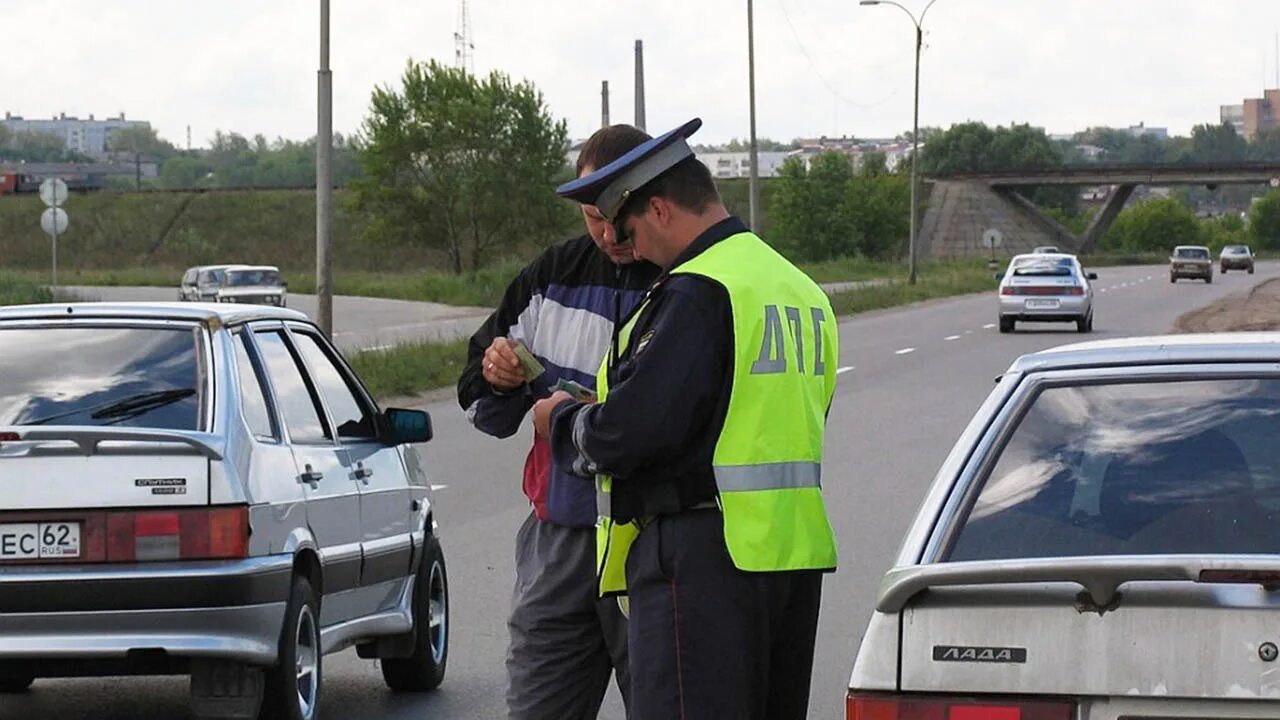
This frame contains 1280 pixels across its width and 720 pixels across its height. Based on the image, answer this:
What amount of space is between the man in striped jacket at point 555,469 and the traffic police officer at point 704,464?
65 centimetres

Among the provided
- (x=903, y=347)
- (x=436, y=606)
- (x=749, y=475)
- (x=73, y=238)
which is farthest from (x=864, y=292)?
(x=73, y=238)

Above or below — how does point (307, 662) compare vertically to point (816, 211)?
below

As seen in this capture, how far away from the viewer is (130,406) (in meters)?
6.82

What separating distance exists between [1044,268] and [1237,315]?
25.5ft

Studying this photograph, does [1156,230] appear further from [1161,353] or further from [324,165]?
[1161,353]

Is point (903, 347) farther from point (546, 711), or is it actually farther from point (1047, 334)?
point (546, 711)

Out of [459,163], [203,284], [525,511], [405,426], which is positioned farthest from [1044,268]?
[459,163]

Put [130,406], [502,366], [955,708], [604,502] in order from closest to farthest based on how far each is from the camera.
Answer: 1. [955,708]
2. [604,502]
3. [502,366]
4. [130,406]

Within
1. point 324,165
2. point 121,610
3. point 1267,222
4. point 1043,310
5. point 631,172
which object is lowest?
point 121,610

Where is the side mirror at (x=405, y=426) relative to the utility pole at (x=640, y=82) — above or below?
below

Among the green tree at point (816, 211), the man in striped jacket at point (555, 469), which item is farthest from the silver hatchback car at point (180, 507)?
the green tree at point (816, 211)

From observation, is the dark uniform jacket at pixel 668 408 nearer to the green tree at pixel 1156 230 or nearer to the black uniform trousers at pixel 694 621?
the black uniform trousers at pixel 694 621

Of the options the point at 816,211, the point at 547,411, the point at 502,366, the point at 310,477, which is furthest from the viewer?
the point at 816,211

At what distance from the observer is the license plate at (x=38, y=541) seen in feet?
21.2
